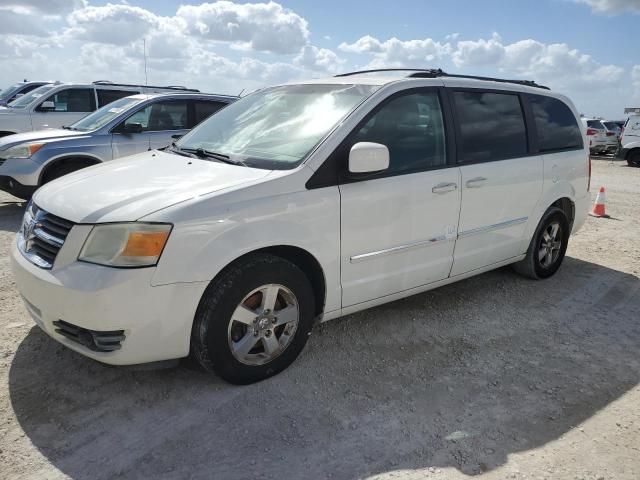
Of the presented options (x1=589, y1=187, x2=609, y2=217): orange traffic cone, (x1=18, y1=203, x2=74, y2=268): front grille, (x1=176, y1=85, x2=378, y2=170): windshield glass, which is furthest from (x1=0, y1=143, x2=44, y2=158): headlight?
(x1=589, y1=187, x2=609, y2=217): orange traffic cone

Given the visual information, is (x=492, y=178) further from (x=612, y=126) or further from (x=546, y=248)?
(x=612, y=126)

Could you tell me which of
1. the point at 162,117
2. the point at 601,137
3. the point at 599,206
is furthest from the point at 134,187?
the point at 601,137

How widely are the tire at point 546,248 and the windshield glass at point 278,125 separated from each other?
2.39 meters

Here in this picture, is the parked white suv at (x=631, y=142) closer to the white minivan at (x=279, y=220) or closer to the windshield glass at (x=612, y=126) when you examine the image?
the windshield glass at (x=612, y=126)

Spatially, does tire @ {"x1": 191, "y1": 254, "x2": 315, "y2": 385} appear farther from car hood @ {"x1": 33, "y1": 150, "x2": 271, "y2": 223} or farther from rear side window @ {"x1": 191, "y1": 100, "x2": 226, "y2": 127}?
rear side window @ {"x1": 191, "y1": 100, "x2": 226, "y2": 127}

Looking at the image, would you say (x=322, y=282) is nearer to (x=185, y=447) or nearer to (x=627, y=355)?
(x=185, y=447)

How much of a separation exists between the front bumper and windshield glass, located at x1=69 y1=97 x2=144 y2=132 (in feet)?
17.8

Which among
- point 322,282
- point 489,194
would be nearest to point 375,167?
point 322,282

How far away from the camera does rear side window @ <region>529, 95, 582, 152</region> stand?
4781 millimetres

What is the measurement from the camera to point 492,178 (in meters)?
4.18

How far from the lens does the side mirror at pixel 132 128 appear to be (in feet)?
24.4

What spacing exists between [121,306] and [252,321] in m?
0.74

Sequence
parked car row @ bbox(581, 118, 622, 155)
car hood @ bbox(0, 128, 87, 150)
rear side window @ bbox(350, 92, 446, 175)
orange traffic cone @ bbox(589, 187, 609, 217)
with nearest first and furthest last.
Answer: rear side window @ bbox(350, 92, 446, 175) → car hood @ bbox(0, 128, 87, 150) → orange traffic cone @ bbox(589, 187, 609, 217) → parked car row @ bbox(581, 118, 622, 155)

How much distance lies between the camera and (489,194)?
13.7ft
